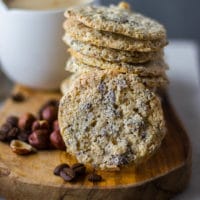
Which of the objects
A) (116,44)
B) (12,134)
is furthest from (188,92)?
(12,134)

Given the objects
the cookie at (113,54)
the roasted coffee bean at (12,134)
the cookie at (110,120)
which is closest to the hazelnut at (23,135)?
the roasted coffee bean at (12,134)

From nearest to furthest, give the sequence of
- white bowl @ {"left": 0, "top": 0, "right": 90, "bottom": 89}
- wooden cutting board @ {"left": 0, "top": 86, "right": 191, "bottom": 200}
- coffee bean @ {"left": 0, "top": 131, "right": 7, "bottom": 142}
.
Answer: wooden cutting board @ {"left": 0, "top": 86, "right": 191, "bottom": 200}
coffee bean @ {"left": 0, "top": 131, "right": 7, "bottom": 142}
white bowl @ {"left": 0, "top": 0, "right": 90, "bottom": 89}

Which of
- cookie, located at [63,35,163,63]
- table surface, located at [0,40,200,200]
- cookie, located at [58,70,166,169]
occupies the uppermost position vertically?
cookie, located at [63,35,163,63]

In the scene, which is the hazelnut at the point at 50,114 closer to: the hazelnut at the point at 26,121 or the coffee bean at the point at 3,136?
the hazelnut at the point at 26,121

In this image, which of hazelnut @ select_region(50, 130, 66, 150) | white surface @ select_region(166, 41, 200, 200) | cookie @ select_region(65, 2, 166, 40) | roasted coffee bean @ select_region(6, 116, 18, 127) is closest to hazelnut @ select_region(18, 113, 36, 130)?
roasted coffee bean @ select_region(6, 116, 18, 127)

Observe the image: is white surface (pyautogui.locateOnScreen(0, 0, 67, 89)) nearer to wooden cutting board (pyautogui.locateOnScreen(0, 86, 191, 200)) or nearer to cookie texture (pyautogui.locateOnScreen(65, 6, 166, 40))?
cookie texture (pyautogui.locateOnScreen(65, 6, 166, 40))

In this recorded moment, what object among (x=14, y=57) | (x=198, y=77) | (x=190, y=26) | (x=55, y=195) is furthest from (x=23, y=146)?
(x=190, y=26)
